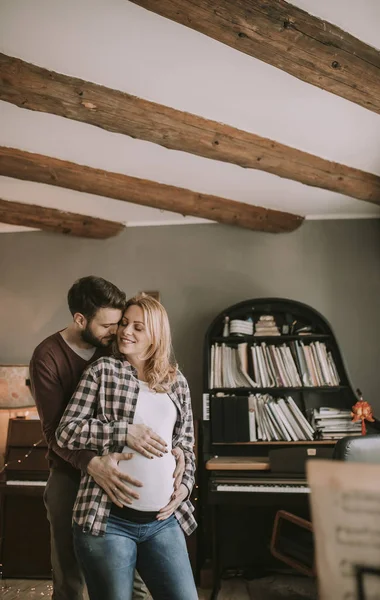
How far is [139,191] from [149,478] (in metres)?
2.31

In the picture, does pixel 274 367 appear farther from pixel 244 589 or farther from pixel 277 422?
pixel 244 589

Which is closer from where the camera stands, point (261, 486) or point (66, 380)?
point (66, 380)

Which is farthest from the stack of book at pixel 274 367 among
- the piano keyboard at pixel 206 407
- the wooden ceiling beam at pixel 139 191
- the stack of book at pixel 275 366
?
the wooden ceiling beam at pixel 139 191

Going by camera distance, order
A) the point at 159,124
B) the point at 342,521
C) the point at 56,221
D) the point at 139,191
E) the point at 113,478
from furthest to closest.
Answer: the point at 56,221
the point at 139,191
the point at 159,124
the point at 113,478
the point at 342,521

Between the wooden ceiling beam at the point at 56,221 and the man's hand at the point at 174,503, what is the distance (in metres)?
2.79

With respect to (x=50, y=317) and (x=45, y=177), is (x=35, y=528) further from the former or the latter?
(x=45, y=177)

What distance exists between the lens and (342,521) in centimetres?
59

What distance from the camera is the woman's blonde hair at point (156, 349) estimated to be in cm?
155

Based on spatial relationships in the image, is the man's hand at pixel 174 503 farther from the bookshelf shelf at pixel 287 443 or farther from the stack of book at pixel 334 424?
the stack of book at pixel 334 424

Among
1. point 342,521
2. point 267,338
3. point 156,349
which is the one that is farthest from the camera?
point 267,338

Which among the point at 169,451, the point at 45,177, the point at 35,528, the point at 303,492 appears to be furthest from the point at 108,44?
the point at 35,528

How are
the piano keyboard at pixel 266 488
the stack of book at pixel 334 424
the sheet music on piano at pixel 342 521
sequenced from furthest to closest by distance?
the stack of book at pixel 334 424
the piano keyboard at pixel 266 488
the sheet music on piano at pixel 342 521

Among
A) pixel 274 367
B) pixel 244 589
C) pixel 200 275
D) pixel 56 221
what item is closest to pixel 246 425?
pixel 274 367

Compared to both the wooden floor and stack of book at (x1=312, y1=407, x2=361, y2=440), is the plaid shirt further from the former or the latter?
stack of book at (x1=312, y1=407, x2=361, y2=440)
